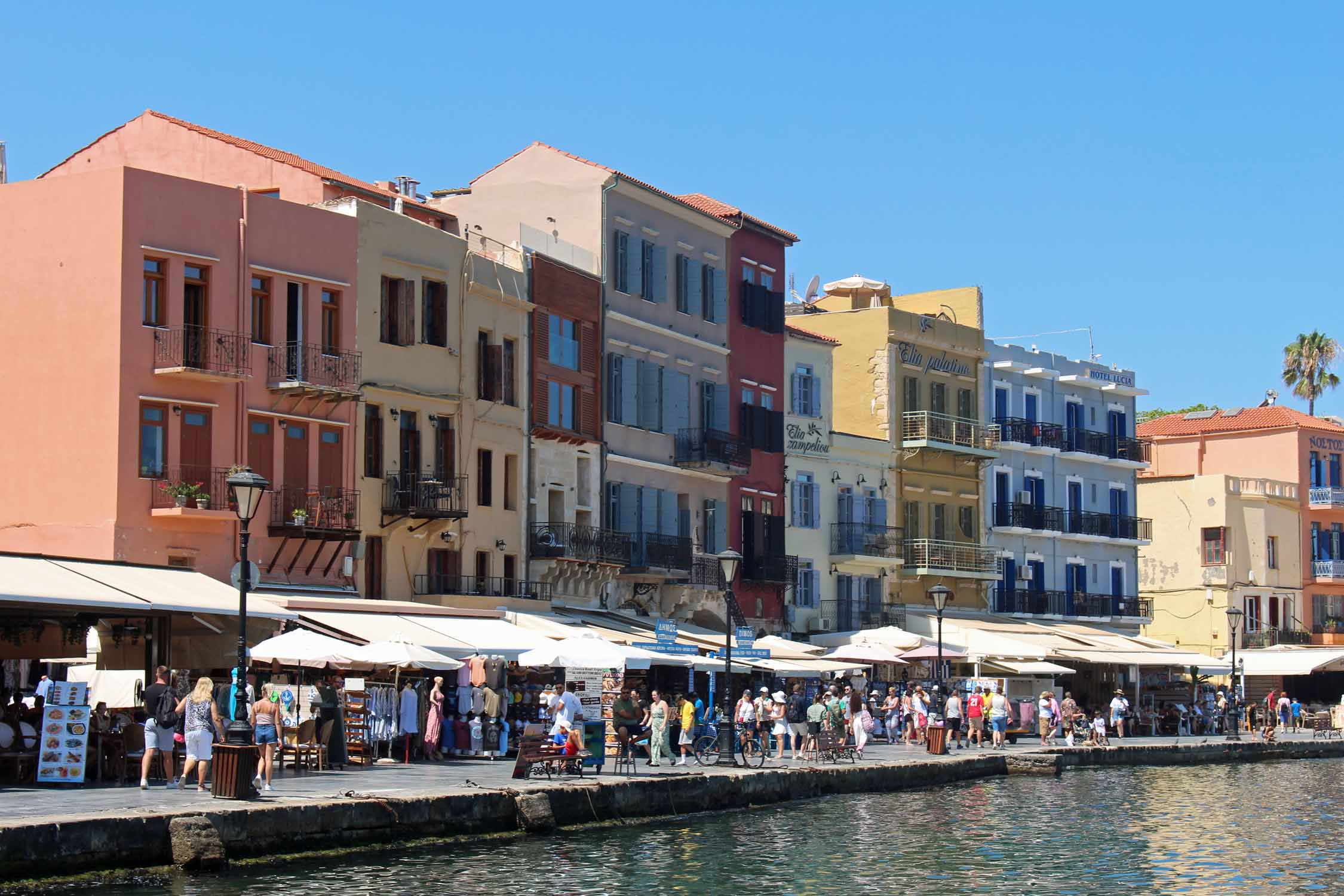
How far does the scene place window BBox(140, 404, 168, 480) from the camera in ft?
118

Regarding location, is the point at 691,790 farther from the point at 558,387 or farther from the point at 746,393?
the point at 746,393

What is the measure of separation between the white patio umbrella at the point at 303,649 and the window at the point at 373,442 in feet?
30.1

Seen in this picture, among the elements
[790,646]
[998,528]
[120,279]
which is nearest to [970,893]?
[120,279]

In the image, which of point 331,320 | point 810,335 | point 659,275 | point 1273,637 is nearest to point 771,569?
point 810,335

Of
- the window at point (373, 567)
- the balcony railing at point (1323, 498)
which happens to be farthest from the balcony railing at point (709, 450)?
the balcony railing at point (1323, 498)

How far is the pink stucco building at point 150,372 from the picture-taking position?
1410 inches

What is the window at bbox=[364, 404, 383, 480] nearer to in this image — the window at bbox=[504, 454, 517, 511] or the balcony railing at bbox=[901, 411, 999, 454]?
the window at bbox=[504, 454, 517, 511]

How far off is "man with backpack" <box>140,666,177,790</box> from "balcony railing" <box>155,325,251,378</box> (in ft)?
34.7

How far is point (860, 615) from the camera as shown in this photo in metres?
58.6

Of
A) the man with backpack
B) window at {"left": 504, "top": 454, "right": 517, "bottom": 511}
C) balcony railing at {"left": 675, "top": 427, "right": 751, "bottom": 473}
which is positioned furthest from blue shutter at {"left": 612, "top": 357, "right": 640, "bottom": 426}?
the man with backpack

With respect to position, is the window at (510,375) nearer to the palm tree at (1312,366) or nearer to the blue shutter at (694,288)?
the blue shutter at (694,288)

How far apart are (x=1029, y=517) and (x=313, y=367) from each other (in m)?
33.8

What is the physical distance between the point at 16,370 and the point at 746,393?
78.2 ft

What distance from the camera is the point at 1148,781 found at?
42719mm
